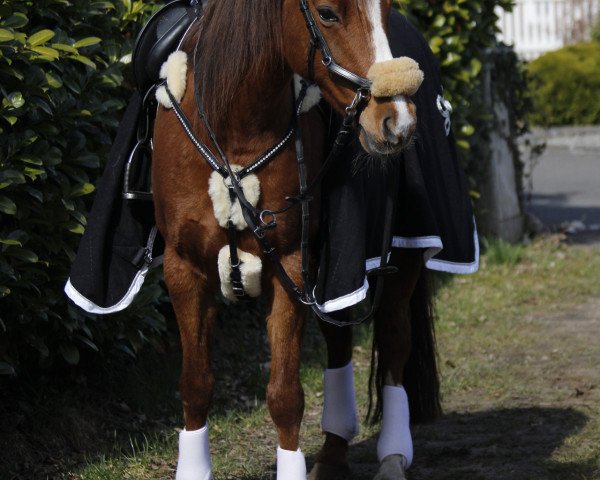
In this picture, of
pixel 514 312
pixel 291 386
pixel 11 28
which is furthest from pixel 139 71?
pixel 514 312

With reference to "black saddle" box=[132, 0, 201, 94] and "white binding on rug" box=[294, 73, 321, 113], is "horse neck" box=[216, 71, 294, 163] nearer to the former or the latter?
"white binding on rug" box=[294, 73, 321, 113]

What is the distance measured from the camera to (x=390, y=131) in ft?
10.6

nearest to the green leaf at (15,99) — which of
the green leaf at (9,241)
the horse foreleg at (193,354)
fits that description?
the green leaf at (9,241)

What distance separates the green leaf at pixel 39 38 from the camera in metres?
4.42

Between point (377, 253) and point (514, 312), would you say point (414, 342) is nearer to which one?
point (377, 253)

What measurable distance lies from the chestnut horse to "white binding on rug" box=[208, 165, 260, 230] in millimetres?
18

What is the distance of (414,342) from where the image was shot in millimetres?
5074

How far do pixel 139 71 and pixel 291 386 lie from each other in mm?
1251

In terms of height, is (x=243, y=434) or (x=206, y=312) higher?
(x=206, y=312)

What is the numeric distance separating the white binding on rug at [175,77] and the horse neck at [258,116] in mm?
230

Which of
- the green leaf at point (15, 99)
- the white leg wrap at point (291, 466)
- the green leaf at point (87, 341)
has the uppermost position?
the green leaf at point (15, 99)

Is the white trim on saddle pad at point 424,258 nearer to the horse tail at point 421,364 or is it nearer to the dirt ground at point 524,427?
the horse tail at point 421,364

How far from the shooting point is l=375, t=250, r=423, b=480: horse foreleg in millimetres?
4562

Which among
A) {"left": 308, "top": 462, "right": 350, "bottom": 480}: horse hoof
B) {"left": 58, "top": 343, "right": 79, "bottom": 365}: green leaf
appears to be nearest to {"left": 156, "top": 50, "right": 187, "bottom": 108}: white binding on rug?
{"left": 58, "top": 343, "right": 79, "bottom": 365}: green leaf
